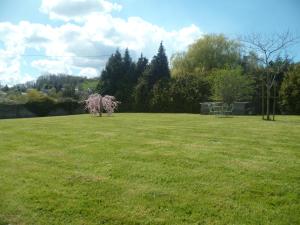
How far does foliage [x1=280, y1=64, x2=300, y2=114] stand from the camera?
1099 inches

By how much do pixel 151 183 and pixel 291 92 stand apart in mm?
25466

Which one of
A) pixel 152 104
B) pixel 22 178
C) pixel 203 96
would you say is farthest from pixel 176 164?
pixel 152 104

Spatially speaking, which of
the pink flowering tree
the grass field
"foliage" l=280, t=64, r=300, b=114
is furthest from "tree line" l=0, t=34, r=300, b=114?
the grass field

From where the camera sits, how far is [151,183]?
5.29 meters

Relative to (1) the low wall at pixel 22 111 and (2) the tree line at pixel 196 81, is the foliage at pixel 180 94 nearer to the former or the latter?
(2) the tree line at pixel 196 81

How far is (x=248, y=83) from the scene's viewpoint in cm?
2981

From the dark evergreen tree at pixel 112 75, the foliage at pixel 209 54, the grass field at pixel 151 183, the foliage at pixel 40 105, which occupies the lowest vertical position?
the grass field at pixel 151 183

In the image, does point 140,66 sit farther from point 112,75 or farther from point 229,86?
point 229,86

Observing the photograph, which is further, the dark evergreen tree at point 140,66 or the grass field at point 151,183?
the dark evergreen tree at point 140,66

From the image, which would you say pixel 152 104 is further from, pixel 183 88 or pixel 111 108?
pixel 111 108

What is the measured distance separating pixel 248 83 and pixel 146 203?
26550 millimetres

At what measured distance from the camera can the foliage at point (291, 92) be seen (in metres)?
27.9

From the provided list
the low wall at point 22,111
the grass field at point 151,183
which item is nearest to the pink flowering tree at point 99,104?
the low wall at point 22,111

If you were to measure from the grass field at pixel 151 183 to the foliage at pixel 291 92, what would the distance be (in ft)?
69.5
